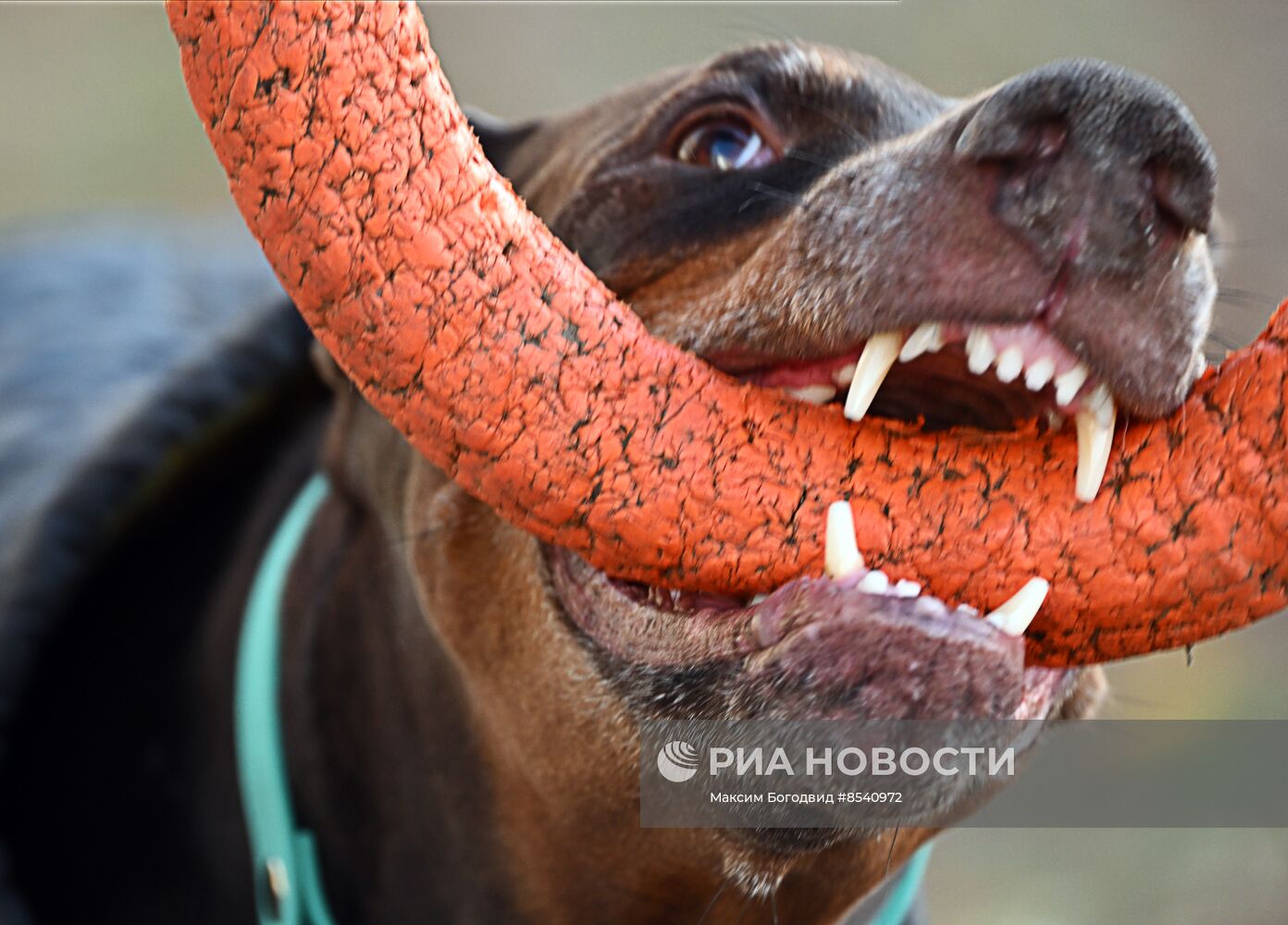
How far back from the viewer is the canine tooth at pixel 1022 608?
4.65 ft

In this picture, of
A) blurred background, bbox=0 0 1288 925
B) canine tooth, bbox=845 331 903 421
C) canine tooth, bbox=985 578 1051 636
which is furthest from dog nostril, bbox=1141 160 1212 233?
blurred background, bbox=0 0 1288 925

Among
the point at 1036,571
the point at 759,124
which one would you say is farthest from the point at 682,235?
Answer: the point at 1036,571

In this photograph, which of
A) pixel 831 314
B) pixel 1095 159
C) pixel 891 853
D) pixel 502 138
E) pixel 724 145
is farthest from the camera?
pixel 502 138

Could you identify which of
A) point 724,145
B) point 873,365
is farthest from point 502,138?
point 873,365

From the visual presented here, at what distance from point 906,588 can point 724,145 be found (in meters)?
0.93

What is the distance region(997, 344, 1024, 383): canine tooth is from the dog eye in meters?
0.72

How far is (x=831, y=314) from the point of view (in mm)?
1545

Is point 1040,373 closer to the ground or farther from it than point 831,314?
closer to the ground

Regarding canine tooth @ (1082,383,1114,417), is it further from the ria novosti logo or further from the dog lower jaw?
the ria novosti logo

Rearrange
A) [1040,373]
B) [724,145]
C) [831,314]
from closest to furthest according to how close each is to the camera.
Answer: [1040,373] → [831,314] → [724,145]

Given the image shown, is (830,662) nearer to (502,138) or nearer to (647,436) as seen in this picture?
(647,436)

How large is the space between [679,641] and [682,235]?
0.68m

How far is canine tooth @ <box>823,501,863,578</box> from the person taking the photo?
1426 millimetres

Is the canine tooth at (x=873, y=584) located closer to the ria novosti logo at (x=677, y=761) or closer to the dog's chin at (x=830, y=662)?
the dog's chin at (x=830, y=662)
